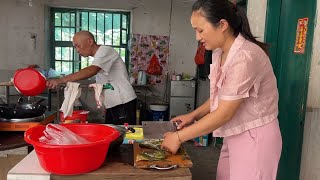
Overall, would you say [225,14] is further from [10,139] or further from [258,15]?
[258,15]

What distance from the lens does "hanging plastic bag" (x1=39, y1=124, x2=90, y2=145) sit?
3.49ft

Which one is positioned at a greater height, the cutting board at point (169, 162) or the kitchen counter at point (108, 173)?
the cutting board at point (169, 162)

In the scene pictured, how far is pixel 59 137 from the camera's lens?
42.7 inches

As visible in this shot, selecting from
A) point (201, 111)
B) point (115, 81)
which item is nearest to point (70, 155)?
point (201, 111)

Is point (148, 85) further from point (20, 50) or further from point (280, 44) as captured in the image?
point (280, 44)

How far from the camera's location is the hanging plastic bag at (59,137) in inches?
41.9

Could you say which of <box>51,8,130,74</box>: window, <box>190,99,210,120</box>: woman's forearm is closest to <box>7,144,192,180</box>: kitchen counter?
<box>190,99,210,120</box>: woman's forearm

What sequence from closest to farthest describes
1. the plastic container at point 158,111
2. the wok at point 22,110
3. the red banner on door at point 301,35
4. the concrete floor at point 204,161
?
the wok at point 22,110 → the red banner on door at point 301,35 → the concrete floor at point 204,161 → the plastic container at point 158,111

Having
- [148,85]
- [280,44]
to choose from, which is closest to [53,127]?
[280,44]

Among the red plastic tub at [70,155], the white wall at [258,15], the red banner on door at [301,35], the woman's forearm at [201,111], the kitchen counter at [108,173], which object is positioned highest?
the white wall at [258,15]

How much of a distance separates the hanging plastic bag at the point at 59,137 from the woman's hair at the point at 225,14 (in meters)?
0.65

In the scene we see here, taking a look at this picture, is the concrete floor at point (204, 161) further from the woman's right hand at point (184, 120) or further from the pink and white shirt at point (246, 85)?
the pink and white shirt at point (246, 85)

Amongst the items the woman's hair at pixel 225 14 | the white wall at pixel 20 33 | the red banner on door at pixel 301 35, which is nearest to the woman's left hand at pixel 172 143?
the woman's hair at pixel 225 14

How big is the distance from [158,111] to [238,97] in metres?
4.09
